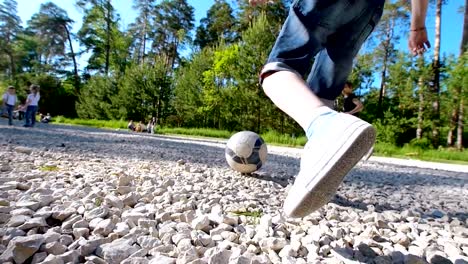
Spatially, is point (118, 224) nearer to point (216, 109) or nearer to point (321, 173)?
point (321, 173)

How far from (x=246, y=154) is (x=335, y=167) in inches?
92.3

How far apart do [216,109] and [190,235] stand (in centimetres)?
2468

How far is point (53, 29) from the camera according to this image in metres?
40.2

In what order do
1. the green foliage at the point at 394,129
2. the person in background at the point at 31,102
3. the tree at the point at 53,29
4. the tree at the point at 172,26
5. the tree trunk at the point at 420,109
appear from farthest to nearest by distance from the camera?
the tree at the point at 53,29
the tree at the point at 172,26
the green foliage at the point at 394,129
the tree trunk at the point at 420,109
the person in background at the point at 31,102

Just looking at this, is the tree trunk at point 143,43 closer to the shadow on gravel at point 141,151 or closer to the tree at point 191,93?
the tree at point 191,93

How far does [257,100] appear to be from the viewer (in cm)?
2272

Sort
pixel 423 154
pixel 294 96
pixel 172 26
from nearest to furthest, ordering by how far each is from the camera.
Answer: pixel 294 96
pixel 423 154
pixel 172 26

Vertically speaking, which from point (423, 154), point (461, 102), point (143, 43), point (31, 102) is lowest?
point (423, 154)

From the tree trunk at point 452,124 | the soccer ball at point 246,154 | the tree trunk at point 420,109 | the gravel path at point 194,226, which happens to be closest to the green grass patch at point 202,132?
the tree trunk at point 420,109

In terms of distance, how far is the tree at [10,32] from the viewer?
39.3 metres

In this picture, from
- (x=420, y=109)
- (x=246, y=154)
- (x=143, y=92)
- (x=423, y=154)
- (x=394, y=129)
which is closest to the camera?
(x=246, y=154)

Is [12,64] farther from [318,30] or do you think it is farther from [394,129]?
[318,30]

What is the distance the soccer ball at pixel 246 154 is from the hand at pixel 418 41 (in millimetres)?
1979

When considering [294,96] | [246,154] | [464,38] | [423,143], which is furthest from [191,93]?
[294,96]
